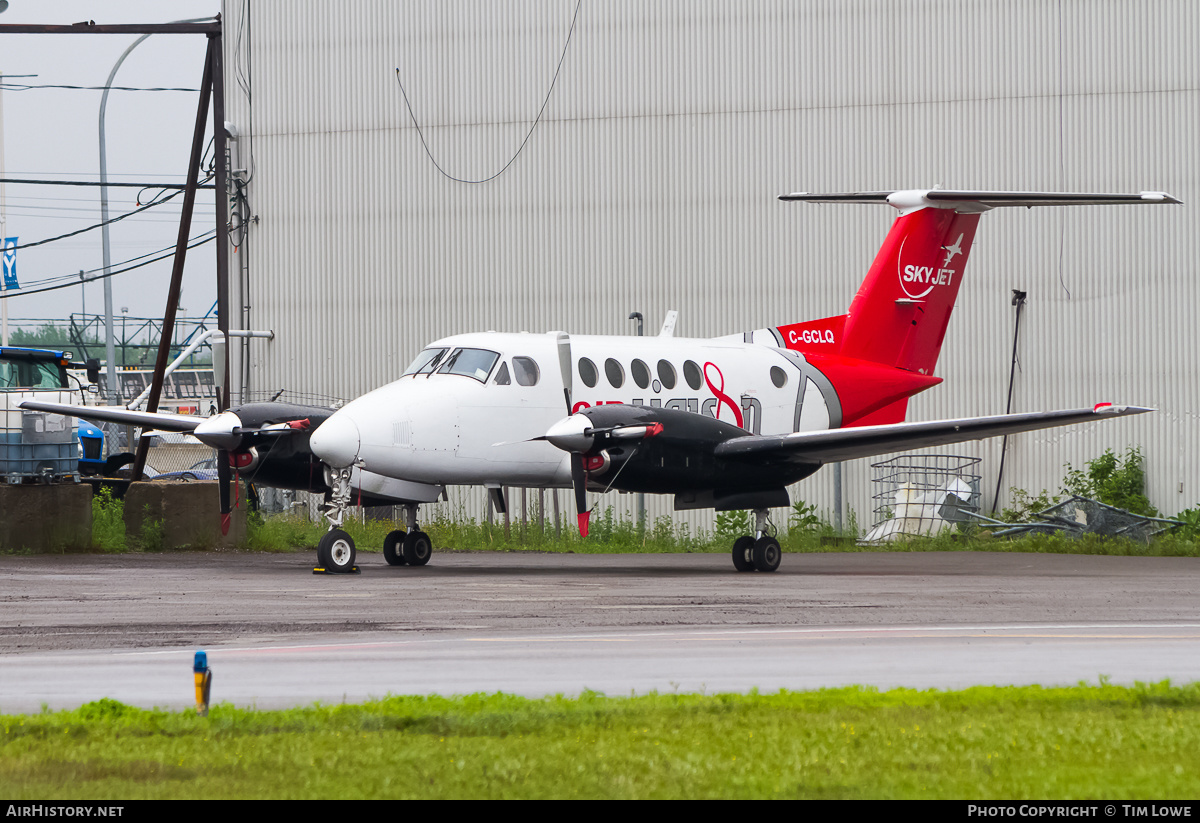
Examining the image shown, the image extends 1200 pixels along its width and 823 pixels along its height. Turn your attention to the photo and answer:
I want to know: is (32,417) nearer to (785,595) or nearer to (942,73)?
(785,595)

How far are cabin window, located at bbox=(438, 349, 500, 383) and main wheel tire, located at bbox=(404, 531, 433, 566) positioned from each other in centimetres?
262

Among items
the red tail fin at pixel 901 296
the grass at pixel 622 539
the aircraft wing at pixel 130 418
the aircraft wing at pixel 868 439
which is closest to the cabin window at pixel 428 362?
the aircraft wing at pixel 130 418

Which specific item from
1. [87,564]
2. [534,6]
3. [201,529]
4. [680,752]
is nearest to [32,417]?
[201,529]

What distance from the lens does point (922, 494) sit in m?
26.3

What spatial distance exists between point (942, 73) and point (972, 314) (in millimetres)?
5074

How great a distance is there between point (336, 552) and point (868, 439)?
23.4 ft

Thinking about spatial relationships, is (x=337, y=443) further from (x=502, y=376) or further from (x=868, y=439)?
(x=868, y=439)

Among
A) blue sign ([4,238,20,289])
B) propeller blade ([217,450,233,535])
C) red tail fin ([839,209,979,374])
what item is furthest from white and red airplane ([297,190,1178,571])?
blue sign ([4,238,20,289])

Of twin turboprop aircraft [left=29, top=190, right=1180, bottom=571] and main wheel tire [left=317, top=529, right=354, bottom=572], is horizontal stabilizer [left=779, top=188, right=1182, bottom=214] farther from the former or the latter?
main wheel tire [left=317, top=529, right=354, bottom=572]

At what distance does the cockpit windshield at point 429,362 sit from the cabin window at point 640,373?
2.83 metres

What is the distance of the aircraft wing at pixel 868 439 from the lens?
1714cm

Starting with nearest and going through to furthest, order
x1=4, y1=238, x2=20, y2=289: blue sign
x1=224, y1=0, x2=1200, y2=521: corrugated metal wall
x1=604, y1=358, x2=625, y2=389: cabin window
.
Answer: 1. x1=604, y1=358, x2=625, y2=389: cabin window
2. x1=224, y1=0, x2=1200, y2=521: corrugated metal wall
3. x1=4, y1=238, x2=20, y2=289: blue sign

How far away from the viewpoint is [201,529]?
2206 centimetres

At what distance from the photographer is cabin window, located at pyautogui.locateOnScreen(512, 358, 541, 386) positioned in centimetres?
1791
